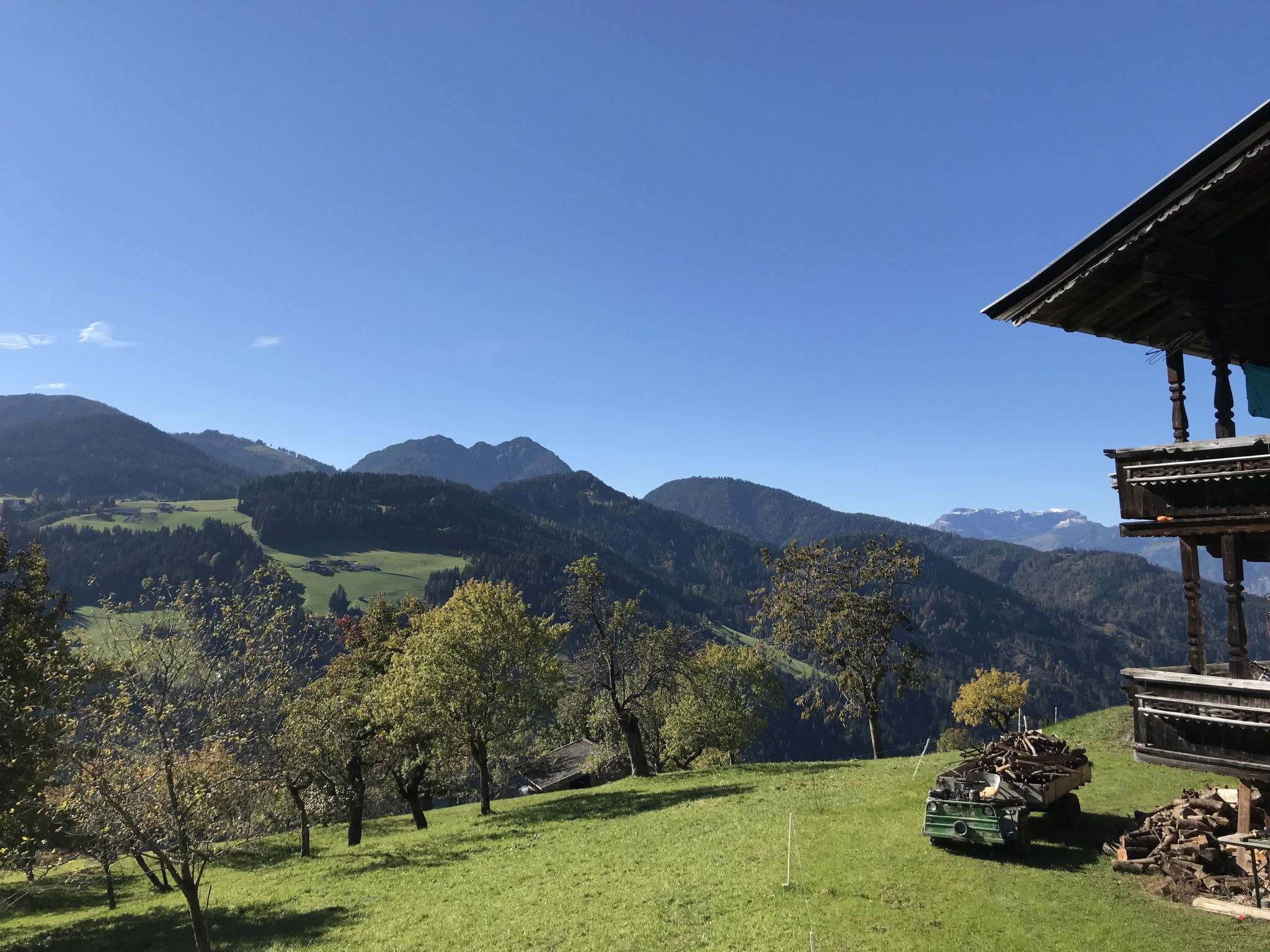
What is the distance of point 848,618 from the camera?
4403cm

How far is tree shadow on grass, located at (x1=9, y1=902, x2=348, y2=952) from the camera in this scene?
73.4ft

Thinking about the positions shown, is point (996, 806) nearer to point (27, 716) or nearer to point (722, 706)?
point (27, 716)

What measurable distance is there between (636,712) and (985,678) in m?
36.4

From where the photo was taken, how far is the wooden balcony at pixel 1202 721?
8539mm

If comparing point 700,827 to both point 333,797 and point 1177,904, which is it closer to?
point 1177,904

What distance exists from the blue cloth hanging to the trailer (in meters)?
14.5

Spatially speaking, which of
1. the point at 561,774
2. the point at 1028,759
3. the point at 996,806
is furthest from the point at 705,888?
the point at 561,774

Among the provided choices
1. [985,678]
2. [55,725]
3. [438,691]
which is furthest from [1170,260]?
[985,678]

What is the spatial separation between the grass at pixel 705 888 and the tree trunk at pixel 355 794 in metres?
1.58

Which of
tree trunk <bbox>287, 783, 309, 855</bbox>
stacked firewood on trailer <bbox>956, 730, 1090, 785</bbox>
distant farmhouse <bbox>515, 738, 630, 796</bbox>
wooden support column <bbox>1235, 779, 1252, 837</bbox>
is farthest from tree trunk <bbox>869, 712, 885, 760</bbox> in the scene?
distant farmhouse <bbox>515, 738, 630, 796</bbox>

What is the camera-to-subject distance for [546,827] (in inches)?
1280

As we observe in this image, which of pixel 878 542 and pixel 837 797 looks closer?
pixel 837 797

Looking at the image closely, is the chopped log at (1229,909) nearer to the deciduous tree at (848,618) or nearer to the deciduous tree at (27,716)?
the deciduous tree at (848,618)

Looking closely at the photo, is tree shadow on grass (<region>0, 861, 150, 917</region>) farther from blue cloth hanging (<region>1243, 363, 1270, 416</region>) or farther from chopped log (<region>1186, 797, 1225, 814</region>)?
blue cloth hanging (<region>1243, 363, 1270, 416</region>)
